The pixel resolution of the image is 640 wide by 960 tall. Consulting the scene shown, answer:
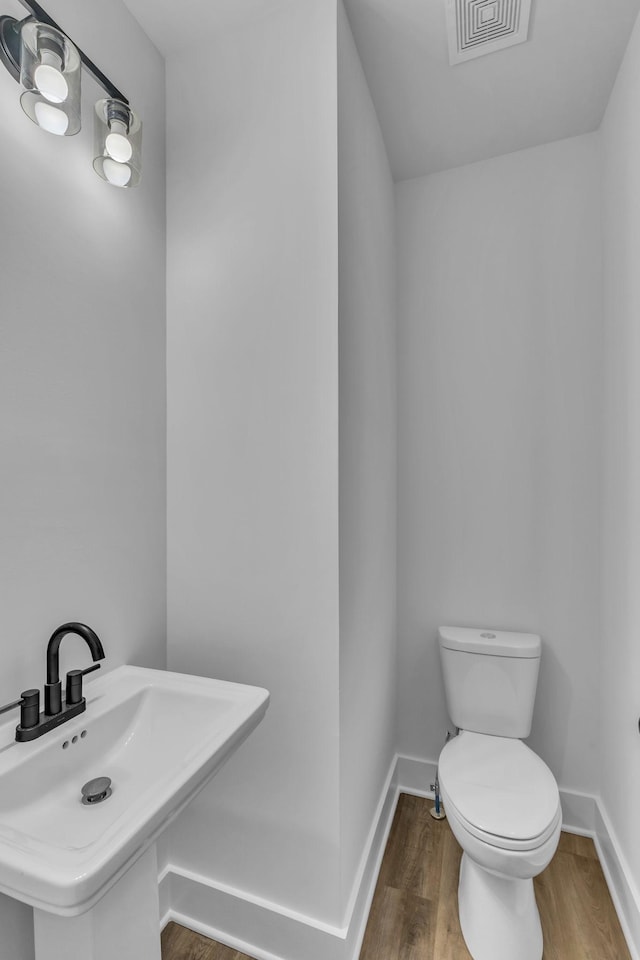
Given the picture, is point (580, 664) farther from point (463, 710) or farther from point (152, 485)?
point (152, 485)

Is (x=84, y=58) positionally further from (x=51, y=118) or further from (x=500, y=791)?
(x=500, y=791)

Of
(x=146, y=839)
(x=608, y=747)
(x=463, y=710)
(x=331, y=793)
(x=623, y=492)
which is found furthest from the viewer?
(x=463, y=710)

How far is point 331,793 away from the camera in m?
1.28

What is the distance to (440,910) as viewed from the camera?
1485mm

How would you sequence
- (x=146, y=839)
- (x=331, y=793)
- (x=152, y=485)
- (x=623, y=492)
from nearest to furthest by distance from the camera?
(x=146, y=839) < (x=331, y=793) < (x=152, y=485) < (x=623, y=492)

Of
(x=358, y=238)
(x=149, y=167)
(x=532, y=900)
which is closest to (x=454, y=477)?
(x=358, y=238)

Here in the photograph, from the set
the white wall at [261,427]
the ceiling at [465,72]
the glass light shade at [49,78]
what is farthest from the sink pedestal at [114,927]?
the ceiling at [465,72]

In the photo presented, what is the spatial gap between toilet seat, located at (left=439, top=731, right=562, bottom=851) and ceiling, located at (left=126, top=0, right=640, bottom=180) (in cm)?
223

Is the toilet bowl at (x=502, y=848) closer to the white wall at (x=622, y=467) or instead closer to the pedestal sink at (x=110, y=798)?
the white wall at (x=622, y=467)

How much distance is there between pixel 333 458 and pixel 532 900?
136 cm

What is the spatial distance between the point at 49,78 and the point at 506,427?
1743mm

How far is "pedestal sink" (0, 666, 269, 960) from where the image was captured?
2.19ft

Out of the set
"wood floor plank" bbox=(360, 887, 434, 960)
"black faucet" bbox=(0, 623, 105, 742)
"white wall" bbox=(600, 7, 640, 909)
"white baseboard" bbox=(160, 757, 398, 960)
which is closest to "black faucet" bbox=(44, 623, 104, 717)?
"black faucet" bbox=(0, 623, 105, 742)

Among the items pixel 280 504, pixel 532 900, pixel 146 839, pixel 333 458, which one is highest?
pixel 333 458
